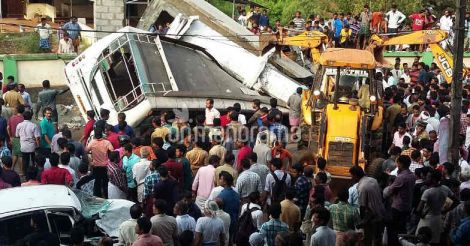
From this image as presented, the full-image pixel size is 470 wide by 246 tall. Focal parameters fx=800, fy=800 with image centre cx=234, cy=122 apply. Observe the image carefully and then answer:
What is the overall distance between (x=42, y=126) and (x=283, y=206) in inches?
261

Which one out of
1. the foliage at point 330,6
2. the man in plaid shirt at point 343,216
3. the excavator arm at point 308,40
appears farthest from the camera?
the foliage at point 330,6

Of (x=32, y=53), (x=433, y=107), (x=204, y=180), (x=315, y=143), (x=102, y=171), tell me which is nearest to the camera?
(x=204, y=180)

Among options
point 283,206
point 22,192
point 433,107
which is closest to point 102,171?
point 22,192

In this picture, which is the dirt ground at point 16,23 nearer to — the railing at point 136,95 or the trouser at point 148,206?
the railing at point 136,95

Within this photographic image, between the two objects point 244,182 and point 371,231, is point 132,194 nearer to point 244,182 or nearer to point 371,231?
point 244,182

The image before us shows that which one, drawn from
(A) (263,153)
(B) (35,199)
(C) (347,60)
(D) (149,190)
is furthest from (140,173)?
(C) (347,60)

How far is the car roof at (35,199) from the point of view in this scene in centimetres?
983

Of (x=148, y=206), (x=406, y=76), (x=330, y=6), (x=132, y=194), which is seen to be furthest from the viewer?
(x=330, y=6)

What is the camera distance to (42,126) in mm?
15586

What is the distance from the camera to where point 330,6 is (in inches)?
1230

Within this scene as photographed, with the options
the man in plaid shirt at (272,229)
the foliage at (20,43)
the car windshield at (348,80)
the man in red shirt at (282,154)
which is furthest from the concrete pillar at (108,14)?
the man in plaid shirt at (272,229)

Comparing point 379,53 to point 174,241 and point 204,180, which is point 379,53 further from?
point 174,241

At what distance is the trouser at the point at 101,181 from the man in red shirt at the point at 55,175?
1.31 m

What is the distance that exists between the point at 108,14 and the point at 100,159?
1417 cm
